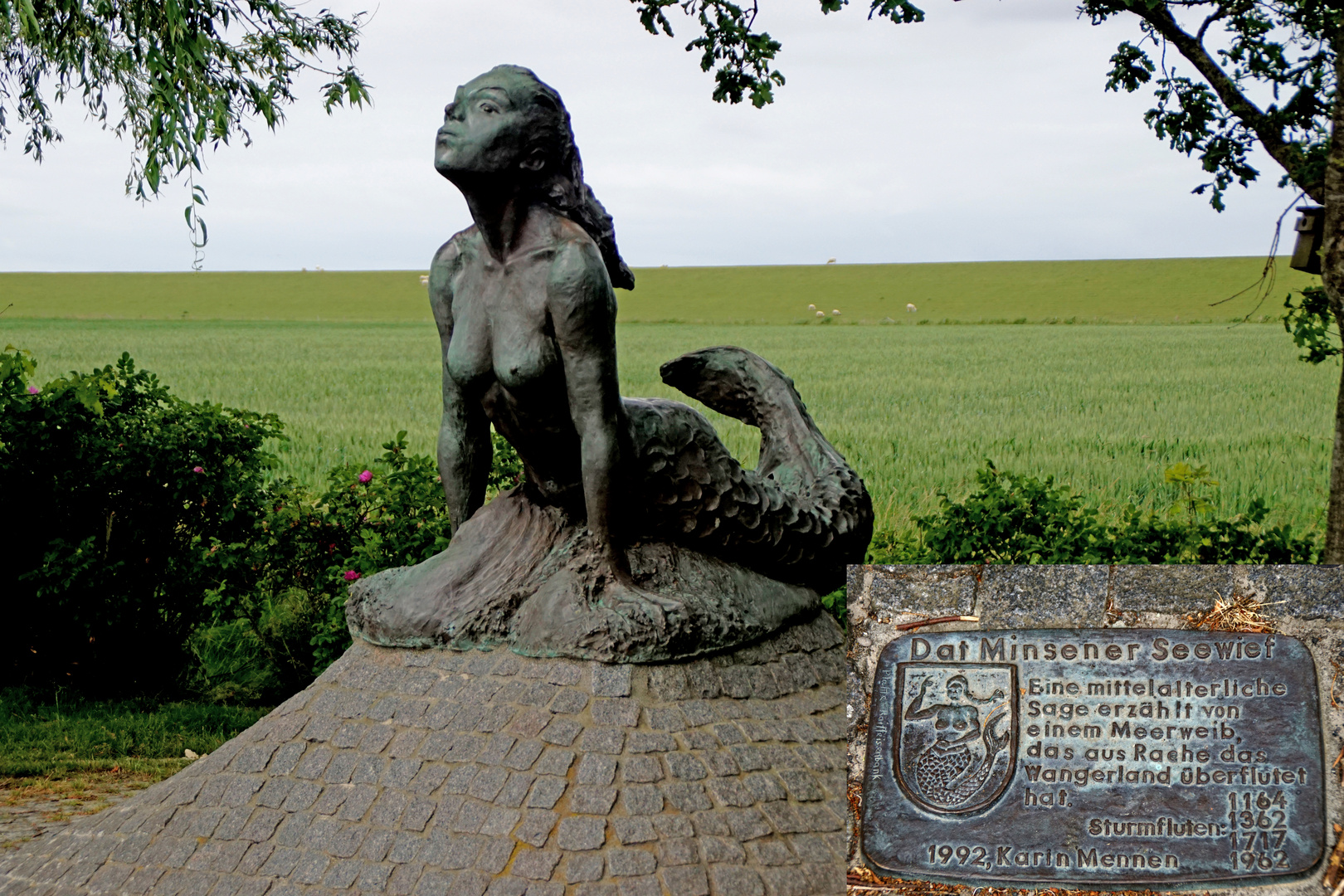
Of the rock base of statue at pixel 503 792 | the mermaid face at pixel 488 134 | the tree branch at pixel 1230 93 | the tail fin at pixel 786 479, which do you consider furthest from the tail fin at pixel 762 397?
the tree branch at pixel 1230 93

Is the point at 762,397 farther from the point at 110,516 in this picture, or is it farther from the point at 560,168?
the point at 110,516

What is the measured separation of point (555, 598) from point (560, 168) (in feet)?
4.50

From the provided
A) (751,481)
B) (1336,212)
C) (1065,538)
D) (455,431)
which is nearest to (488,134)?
(455,431)

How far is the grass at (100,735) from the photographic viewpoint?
632 centimetres

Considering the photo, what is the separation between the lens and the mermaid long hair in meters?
4.15

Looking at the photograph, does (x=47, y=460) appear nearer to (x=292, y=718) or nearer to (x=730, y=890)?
(x=292, y=718)

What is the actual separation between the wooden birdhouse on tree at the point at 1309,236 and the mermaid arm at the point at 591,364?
3.68 meters

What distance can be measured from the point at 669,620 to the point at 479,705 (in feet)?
2.10

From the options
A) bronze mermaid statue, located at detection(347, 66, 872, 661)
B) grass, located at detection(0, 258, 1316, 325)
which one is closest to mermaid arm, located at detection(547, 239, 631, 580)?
bronze mermaid statue, located at detection(347, 66, 872, 661)

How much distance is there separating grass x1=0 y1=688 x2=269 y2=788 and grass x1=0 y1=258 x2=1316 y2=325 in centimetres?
3578

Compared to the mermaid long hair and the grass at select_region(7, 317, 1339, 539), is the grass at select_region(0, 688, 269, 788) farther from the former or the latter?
the mermaid long hair

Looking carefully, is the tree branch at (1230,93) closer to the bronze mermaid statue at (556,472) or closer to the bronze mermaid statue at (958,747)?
the bronze mermaid statue at (556,472)

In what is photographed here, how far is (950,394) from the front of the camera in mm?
18875

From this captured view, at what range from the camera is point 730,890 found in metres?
3.73
